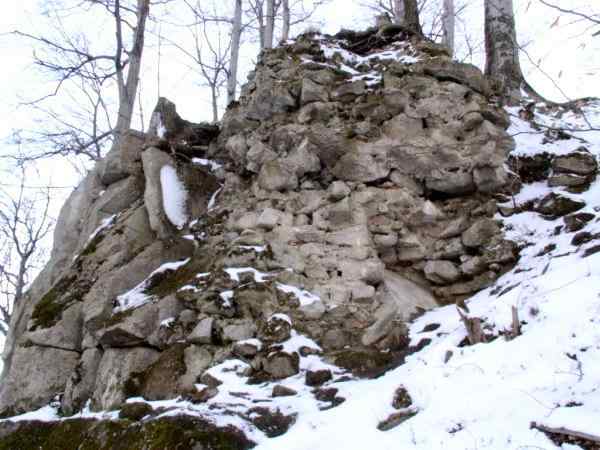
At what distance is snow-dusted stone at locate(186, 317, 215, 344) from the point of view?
183 inches

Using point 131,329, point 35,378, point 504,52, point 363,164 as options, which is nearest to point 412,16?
point 504,52

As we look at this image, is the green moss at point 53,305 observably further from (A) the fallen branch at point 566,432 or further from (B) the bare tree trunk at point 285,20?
(B) the bare tree trunk at point 285,20

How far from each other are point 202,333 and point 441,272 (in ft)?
8.61

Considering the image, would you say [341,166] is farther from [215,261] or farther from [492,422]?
[492,422]

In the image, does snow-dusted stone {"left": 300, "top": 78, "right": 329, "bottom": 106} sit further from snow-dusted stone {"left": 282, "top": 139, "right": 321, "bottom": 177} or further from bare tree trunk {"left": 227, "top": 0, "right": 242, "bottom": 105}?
bare tree trunk {"left": 227, "top": 0, "right": 242, "bottom": 105}

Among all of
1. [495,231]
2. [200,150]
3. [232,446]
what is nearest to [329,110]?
[200,150]

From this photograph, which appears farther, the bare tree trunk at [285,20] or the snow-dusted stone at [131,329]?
the bare tree trunk at [285,20]

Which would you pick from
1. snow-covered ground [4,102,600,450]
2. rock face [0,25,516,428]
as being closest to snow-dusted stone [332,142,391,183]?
rock face [0,25,516,428]

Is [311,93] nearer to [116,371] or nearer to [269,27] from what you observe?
[116,371]

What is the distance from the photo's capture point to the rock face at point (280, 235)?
4.79 metres

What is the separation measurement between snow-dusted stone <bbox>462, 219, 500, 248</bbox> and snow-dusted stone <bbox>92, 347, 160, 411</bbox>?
3479 mm

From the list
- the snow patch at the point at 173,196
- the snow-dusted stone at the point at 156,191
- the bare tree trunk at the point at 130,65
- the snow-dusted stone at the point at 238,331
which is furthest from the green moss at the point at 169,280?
the bare tree trunk at the point at 130,65

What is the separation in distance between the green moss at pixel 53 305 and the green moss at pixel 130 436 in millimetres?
1718

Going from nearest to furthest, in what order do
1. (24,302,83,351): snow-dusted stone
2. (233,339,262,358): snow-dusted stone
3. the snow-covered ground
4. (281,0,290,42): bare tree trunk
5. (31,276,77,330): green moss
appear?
the snow-covered ground
(233,339,262,358): snow-dusted stone
(24,302,83,351): snow-dusted stone
(31,276,77,330): green moss
(281,0,290,42): bare tree trunk
